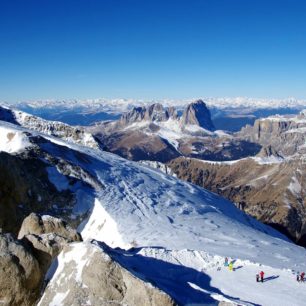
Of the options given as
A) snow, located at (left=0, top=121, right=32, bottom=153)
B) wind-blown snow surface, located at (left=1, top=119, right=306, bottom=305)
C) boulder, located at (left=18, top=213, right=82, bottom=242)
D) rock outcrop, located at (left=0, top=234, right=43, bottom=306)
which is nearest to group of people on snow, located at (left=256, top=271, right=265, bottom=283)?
wind-blown snow surface, located at (left=1, top=119, right=306, bottom=305)

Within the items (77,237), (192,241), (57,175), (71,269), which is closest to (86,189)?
(57,175)

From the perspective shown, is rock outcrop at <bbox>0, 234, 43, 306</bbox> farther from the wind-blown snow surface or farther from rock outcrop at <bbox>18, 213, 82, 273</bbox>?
the wind-blown snow surface

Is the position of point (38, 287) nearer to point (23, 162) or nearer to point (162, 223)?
point (162, 223)

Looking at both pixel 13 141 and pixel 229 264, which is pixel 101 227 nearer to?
pixel 229 264

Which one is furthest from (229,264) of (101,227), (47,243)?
(101,227)

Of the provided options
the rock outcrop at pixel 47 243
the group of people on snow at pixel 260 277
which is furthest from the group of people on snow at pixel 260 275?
the rock outcrop at pixel 47 243
